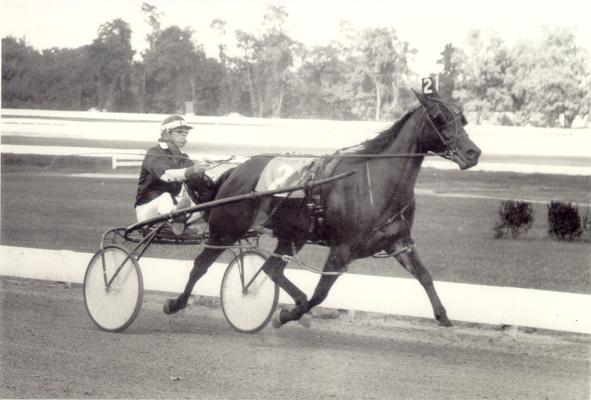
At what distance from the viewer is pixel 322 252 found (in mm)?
9492

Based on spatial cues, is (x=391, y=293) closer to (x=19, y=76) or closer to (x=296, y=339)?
(x=296, y=339)

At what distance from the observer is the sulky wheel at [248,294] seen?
6707 millimetres

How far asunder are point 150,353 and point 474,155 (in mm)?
2412

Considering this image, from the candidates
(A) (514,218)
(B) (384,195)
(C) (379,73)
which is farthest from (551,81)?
(A) (514,218)

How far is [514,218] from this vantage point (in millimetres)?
8602

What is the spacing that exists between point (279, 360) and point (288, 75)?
8.52 ft

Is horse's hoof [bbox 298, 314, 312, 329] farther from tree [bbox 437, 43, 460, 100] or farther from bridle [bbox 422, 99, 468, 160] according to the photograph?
tree [bbox 437, 43, 460, 100]

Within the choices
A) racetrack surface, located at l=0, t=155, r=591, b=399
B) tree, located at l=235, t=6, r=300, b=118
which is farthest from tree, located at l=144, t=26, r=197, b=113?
racetrack surface, located at l=0, t=155, r=591, b=399

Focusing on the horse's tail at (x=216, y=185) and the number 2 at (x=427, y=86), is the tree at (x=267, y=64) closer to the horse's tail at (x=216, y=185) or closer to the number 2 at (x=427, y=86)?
the horse's tail at (x=216, y=185)

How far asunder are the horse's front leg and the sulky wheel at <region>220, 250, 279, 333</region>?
112cm

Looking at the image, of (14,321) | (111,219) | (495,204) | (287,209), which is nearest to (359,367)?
(287,209)

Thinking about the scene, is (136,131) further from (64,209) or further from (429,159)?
(429,159)

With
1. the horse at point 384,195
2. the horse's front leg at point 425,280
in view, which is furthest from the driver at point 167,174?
the horse's front leg at point 425,280

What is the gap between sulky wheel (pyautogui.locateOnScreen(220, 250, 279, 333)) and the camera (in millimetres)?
6707
